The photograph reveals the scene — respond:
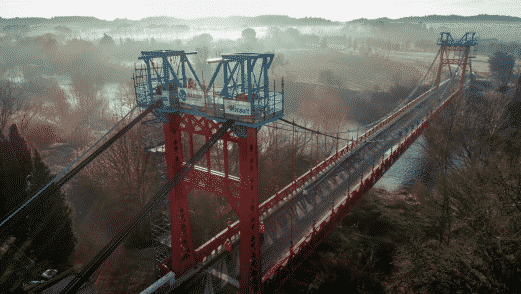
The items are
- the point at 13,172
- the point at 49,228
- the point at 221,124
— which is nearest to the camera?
the point at 221,124

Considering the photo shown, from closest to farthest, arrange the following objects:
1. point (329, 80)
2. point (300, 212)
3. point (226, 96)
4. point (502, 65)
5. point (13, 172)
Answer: point (226, 96), point (300, 212), point (13, 172), point (502, 65), point (329, 80)

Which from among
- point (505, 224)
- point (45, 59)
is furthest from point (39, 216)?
point (45, 59)

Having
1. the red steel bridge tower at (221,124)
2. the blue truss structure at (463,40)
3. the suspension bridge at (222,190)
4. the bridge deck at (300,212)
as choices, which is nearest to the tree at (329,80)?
the blue truss structure at (463,40)

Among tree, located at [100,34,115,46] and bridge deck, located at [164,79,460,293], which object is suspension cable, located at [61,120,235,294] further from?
tree, located at [100,34,115,46]

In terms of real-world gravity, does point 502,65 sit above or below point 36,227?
above

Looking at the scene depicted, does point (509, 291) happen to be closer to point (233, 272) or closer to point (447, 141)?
point (233, 272)

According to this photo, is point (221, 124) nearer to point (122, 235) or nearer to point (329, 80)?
point (122, 235)

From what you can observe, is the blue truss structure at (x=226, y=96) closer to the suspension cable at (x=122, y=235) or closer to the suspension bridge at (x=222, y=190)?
the suspension bridge at (x=222, y=190)

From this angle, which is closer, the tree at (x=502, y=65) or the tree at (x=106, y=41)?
the tree at (x=502, y=65)

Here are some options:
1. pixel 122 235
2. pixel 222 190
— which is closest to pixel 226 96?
pixel 222 190
